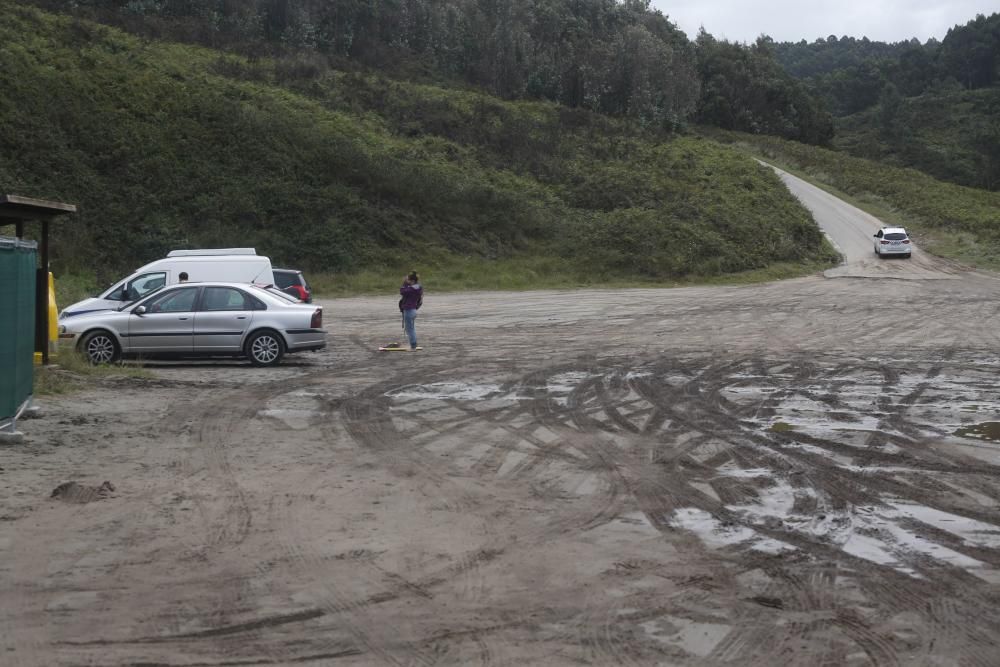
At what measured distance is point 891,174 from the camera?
79062 millimetres

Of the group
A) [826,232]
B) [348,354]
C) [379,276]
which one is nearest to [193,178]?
[379,276]

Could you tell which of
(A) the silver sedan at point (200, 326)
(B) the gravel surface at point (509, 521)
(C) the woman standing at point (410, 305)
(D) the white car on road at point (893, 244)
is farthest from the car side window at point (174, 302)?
(D) the white car on road at point (893, 244)

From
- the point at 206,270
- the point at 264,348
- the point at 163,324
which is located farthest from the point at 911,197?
the point at 163,324

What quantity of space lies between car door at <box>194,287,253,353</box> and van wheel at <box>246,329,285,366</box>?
0.71ft

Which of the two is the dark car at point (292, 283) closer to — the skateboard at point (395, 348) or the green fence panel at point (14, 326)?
the skateboard at point (395, 348)

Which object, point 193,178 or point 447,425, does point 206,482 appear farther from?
point 193,178

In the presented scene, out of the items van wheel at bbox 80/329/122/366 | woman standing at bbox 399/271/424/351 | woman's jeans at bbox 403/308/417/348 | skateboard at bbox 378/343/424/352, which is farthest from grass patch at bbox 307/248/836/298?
van wheel at bbox 80/329/122/366

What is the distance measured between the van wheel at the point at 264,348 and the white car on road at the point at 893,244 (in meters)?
40.8

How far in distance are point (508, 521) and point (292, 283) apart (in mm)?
17516

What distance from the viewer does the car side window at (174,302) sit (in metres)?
17.5

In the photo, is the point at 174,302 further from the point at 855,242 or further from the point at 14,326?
the point at 855,242

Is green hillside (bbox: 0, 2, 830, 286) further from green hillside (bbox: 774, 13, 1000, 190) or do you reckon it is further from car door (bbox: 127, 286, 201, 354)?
green hillside (bbox: 774, 13, 1000, 190)

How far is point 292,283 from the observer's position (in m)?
24.3

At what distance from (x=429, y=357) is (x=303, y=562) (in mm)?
12876
